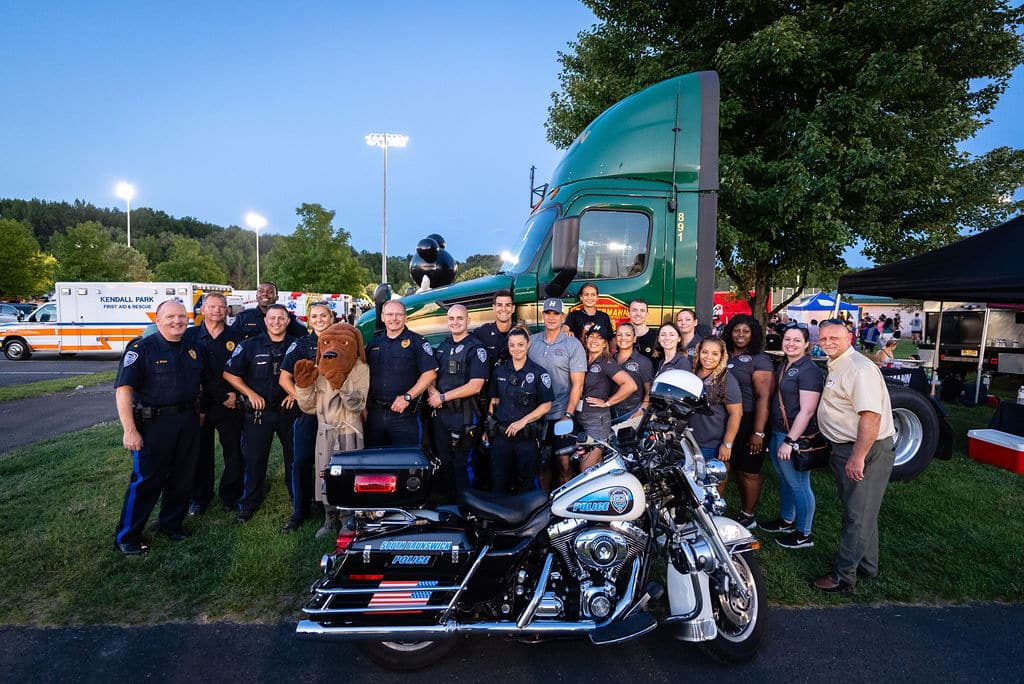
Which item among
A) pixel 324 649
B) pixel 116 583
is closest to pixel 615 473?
pixel 324 649

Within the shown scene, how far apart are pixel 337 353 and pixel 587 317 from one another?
7.17 feet

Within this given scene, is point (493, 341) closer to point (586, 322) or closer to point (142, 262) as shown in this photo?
point (586, 322)

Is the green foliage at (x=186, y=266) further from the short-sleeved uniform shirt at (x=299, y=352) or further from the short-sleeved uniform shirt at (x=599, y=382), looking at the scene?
the short-sleeved uniform shirt at (x=599, y=382)

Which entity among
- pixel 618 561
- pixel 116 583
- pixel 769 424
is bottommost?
pixel 116 583

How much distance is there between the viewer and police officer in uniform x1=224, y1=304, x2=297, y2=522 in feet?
14.6

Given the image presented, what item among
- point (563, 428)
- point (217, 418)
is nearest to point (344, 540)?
point (563, 428)

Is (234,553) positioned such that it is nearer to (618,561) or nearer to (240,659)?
(240,659)

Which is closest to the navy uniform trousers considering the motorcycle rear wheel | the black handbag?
the motorcycle rear wheel

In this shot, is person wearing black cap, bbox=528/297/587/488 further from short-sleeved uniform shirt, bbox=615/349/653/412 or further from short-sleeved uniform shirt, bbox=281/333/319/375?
short-sleeved uniform shirt, bbox=281/333/319/375

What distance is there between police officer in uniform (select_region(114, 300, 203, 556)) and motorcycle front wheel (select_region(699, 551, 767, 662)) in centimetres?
395

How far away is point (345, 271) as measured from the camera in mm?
37781

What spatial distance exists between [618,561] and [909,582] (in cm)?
246

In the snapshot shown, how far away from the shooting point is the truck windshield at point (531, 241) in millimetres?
5113

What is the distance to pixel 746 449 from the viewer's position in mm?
4270
